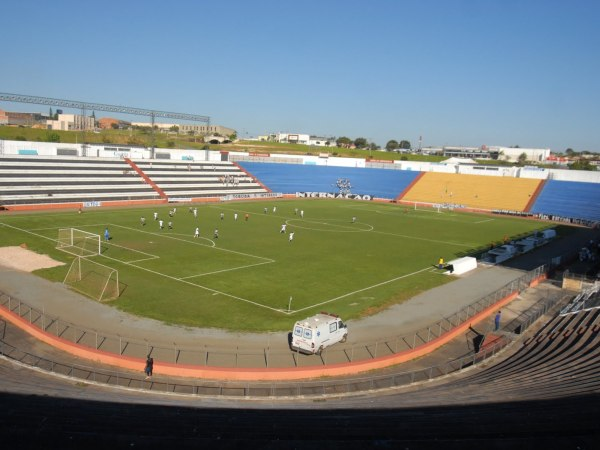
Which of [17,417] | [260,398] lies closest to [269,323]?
[260,398]

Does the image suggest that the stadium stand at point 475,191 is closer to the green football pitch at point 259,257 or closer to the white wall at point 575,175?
the white wall at point 575,175

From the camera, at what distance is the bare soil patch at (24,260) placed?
112ft

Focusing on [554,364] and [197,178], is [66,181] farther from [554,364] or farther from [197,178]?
[554,364]

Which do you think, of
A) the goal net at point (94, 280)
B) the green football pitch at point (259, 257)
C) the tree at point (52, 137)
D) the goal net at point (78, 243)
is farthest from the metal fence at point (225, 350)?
the tree at point (52, 137)

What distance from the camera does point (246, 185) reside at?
96.7 m

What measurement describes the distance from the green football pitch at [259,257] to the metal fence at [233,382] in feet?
18.0

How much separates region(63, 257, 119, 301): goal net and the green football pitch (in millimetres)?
751

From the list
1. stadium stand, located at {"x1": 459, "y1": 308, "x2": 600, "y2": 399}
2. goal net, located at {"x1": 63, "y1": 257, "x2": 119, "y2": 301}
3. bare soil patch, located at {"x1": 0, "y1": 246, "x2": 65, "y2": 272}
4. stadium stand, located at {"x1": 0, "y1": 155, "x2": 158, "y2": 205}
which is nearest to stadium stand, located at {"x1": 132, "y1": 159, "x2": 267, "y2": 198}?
stadium stand, located at {"x1": 0, "y1": 155, "x2": 158, "y2": 205}

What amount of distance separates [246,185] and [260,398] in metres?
80.9

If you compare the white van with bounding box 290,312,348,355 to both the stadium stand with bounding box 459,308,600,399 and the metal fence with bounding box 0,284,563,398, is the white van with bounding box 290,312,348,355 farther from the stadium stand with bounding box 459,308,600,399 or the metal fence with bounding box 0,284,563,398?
the stadium stand with bounding box 459,308,600,399

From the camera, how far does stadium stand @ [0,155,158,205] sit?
6594cm

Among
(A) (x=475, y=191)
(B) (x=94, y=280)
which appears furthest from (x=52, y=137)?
(B) (x=94, y=280)

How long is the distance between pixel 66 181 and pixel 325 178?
56.2 metres

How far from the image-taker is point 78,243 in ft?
135
